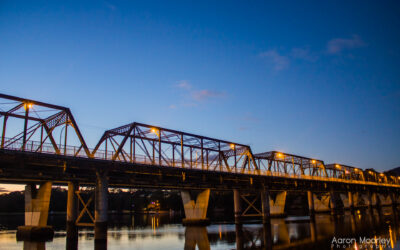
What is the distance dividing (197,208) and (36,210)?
32661mm

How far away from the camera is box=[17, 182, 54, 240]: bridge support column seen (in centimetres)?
4641

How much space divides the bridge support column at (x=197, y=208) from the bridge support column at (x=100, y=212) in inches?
1096

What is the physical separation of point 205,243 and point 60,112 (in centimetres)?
2589

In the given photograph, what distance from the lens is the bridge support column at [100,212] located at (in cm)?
4121

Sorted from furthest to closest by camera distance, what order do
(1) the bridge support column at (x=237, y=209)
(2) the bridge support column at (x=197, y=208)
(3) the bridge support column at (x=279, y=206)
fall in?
1. (3) the bridge support column at (x=279, y=206)
2. (2) the bridge support column at (x=197, y=208)
3. (1) the bridge support column at (x=237, y=209)

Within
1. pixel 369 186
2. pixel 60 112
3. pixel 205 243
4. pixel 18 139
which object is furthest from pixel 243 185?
pixel 369 186

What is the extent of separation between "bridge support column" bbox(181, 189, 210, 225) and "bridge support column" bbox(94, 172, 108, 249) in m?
27.8

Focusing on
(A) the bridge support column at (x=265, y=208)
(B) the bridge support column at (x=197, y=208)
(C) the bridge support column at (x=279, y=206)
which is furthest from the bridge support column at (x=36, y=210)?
(C) the bridge support column at (x=279, y=206)

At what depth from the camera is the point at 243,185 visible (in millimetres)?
73125

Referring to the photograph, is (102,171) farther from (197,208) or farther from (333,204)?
(333,204)

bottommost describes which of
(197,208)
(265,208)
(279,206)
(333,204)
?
(333,204)

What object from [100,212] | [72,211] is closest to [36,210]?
[72,211]

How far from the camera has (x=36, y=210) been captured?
1831 inches

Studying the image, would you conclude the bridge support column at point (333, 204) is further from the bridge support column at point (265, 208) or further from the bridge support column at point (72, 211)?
the bridge support column at point (72, 211)
